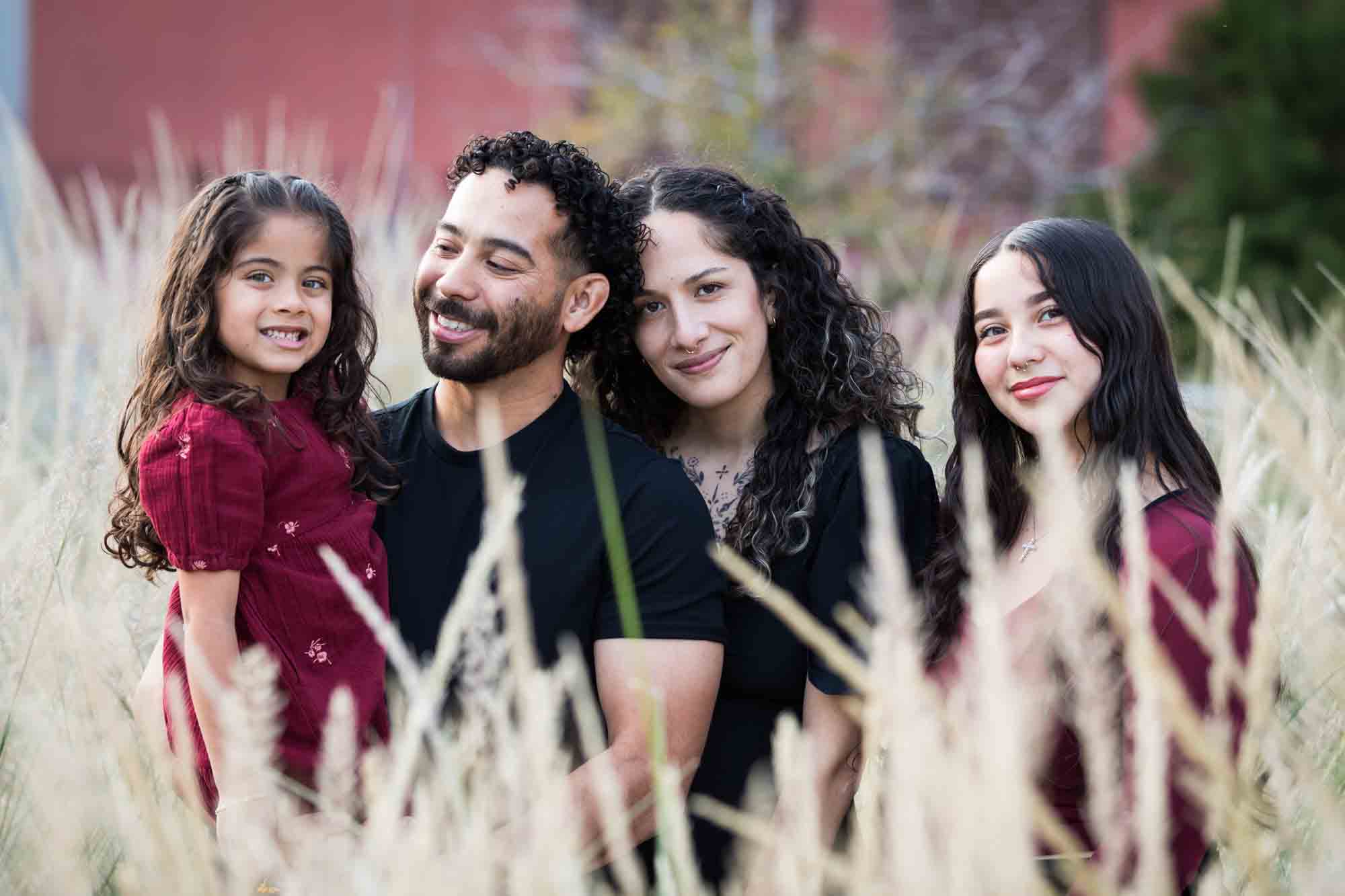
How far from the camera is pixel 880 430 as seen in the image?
7.77 feet

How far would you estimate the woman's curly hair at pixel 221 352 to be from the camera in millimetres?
2047

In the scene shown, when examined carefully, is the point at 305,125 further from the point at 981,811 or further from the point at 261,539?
the point at 981,811

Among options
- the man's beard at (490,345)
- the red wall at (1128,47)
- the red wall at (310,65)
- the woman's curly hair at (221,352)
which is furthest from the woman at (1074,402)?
the red wall at (1128,47)

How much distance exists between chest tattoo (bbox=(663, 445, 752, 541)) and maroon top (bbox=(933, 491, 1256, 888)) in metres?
0.68

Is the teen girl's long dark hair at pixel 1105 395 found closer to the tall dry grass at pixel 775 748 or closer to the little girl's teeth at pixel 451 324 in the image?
the tall dry grass at pixel 775 748

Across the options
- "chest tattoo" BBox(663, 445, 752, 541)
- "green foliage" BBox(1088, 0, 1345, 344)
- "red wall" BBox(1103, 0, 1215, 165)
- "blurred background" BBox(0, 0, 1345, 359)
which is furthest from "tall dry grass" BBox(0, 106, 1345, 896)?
"red wall" BBox(1103, 0, 1215, 165)

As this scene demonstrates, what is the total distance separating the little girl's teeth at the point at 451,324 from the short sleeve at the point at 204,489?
41 centimetres

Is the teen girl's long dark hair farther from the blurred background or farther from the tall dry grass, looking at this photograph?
the blurred background

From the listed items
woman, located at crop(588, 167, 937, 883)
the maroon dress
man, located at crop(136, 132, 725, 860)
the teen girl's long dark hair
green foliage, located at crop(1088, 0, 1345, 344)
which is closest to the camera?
the maroon dress

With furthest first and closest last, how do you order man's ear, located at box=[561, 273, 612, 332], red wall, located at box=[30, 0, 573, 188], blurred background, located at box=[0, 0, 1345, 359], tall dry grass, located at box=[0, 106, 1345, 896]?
red wall, located at box=[30, 0, 573, 188], blurred background, located at box=[0, 0, 1345, 359], man's ear, located at box=[561, 273, 612, 332], tall dry grass, located at box=[0, 106, 1345, 896]

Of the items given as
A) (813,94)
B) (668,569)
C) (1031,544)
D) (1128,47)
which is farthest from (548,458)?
(1128,47)

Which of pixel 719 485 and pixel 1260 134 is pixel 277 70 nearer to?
pixel 1260 134

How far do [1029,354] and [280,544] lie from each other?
1.12 metres

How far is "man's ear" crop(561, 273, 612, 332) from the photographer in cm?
233
